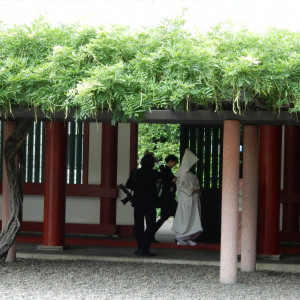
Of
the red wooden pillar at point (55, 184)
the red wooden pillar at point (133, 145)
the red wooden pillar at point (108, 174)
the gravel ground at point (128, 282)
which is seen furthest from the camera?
the red wooden pillar at point (133, 145)

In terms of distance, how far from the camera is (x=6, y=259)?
416 inches

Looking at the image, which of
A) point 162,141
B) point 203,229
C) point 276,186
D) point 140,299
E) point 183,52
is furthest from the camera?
point 162,141

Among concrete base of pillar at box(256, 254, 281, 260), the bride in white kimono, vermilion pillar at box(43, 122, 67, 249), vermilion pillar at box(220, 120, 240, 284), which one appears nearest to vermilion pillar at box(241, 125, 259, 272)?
vermilion pillar at box(220, 120, 240, 284)

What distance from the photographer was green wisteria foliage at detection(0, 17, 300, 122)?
7.86 metres

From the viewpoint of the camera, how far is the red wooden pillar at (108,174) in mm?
13250

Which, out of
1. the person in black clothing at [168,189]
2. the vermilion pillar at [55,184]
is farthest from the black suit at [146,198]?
the vermilion pillar at [55,184]

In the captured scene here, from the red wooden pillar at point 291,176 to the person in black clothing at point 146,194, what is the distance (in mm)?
2844

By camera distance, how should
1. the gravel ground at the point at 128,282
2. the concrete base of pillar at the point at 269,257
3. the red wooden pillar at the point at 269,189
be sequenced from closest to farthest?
1. the gravel ground at the point at 128,282
2. the red wooden pillar at the point at 269,189
3. the concrete base of pillar at the point at 269,257

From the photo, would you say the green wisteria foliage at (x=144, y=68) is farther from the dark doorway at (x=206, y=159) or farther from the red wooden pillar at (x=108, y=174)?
the red wooden pillar at (x=108, y=174)

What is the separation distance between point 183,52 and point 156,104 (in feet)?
2.10

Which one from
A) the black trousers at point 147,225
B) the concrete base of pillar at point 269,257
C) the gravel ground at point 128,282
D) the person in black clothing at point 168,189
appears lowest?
the gravel ground at point 128,282

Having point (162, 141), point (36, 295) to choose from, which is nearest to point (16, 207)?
point (36, 295)

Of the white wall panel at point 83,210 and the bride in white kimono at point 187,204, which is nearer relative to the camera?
the bride in white kimono at point 187,204

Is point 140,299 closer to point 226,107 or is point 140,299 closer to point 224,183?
point 224,183
